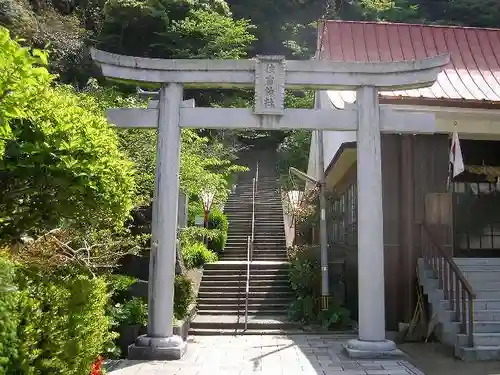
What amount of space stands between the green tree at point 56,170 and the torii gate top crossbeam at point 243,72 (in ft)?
12.0

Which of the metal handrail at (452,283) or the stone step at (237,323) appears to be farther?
the stone step at (237,323)

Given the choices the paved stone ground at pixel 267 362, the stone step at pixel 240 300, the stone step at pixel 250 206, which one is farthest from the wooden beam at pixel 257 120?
the stone step at pixel 250 206

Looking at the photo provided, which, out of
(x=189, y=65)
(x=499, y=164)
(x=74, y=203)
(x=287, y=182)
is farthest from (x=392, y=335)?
(x=287, y=182)

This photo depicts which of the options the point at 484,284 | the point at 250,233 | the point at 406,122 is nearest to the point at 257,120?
the point at 406,122

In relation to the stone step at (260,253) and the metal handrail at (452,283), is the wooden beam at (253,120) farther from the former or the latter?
the stone step at (260,253)

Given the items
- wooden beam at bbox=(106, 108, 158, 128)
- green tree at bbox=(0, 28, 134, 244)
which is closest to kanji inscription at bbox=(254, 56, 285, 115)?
wooden beam at bbox=(106, 108, 158, 128)

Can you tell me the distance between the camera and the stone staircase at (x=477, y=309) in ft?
29.8

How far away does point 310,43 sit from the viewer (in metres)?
41.5

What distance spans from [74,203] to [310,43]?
37.9m

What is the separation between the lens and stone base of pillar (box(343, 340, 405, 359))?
9.19 metres

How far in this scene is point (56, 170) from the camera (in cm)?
544

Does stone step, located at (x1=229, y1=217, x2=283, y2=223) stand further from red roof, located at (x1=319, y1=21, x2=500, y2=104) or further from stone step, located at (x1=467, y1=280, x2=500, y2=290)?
stone step, located at (x1=467, y1=280, x2=500, y2=290)

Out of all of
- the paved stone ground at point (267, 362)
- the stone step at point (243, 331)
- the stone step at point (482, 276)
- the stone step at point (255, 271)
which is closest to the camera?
the paved stone ground at point (267, 362)

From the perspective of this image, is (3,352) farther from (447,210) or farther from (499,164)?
(499,164)
